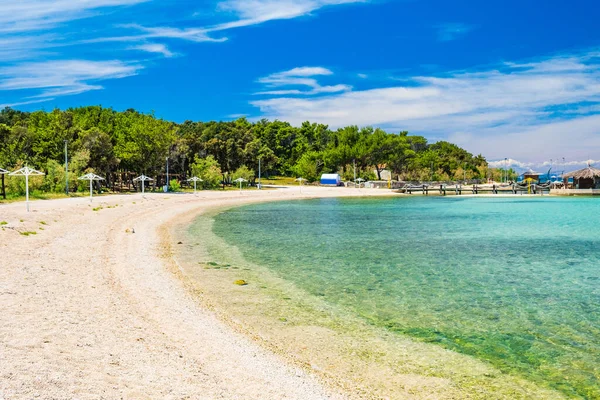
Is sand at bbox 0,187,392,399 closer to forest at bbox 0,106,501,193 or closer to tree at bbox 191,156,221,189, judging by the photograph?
forest at bbox 0,106,501,193

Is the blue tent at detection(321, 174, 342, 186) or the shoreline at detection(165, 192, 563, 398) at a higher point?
the blue tent at detection(321, 174, 342, 186)

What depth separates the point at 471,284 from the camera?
1364 cm

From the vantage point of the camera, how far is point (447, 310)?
10805mm

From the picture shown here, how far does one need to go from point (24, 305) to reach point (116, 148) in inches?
2298

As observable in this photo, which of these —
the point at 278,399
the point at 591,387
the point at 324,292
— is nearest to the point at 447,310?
the point at 324,292

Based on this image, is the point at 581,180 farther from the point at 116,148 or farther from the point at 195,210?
the point at 116,148

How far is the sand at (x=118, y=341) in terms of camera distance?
5.75 meters

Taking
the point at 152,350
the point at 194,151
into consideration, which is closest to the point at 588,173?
the point at 194,151

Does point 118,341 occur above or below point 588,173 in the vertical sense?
below

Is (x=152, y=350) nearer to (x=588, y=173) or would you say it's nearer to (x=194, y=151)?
(x=194, y=151)

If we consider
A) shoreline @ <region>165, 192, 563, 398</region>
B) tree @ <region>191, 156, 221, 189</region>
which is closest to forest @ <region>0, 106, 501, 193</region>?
tree @ <region>191, 156, 221, 189</region>

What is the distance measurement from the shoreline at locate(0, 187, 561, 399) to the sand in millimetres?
17

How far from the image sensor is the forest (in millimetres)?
56094

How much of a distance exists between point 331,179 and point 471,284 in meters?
86.6
